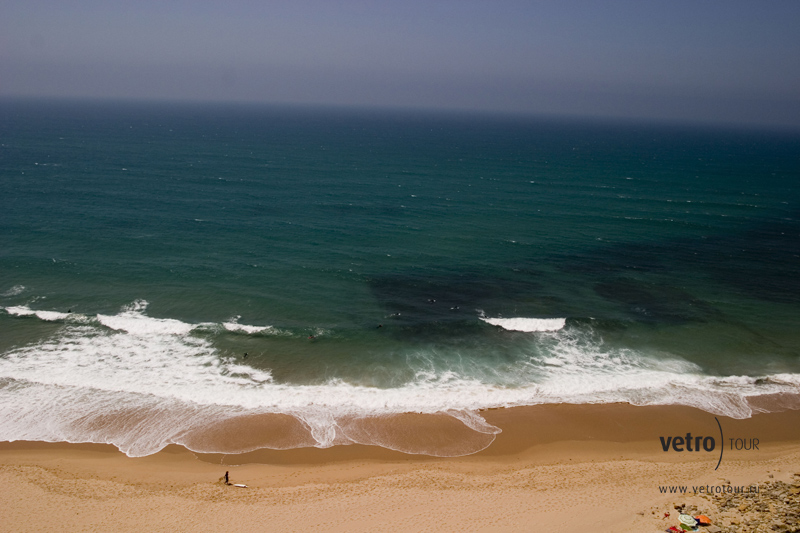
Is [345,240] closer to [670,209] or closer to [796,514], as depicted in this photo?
[796,514]

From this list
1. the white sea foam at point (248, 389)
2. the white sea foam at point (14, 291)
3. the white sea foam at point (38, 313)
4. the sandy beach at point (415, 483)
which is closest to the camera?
the sandy beach at point (415, 483)

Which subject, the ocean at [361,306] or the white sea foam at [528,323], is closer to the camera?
the ocean at [361,306]

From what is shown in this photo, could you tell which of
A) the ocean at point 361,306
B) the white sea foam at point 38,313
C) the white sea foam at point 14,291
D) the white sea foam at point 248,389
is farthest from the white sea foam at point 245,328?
the white sea foam at point 14,291

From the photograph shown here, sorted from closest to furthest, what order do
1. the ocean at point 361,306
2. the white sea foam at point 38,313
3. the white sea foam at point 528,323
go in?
the ocean at point 361,306 < the white sea foam at point 38,313 < the white sea foam at point 528,323

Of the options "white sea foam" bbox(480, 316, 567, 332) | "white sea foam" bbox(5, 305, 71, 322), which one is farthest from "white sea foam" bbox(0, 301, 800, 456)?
"white sea foam" bbox(480, 316, 567, 332)

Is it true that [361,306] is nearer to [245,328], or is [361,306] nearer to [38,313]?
[245,328]

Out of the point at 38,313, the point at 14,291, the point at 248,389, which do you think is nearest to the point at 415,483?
the point at 248,389

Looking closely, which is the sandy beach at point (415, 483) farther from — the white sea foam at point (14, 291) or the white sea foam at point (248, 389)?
the white sea foam at point (14, 291)
